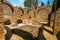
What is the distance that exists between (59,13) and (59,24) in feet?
1.98

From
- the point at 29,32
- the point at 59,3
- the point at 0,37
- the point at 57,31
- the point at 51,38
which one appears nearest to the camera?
the point at 0,37

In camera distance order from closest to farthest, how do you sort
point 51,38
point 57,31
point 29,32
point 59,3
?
point 51,38
point 57,31
point 59,3
point 29,32

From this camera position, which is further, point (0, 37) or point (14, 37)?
point (14, 37)

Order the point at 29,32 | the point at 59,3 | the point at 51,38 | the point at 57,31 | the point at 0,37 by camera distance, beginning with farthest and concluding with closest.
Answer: the point at 29,32, the point at 59,3, the point at 57,31, the point at 51,38, the point at 0,37

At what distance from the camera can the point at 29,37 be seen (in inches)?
376

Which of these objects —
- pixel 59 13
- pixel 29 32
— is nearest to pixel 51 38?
pixel 59 13

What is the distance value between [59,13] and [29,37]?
251 cm

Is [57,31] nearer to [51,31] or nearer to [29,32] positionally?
[51,31]

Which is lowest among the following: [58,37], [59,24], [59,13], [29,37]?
[29,37]

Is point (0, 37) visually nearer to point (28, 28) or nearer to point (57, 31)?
point (57, 31)

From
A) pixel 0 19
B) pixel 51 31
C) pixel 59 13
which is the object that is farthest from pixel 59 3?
pixel 0 19

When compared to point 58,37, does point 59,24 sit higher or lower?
higher

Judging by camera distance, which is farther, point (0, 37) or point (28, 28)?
point (28, 28)

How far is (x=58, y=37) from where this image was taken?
24.0ft
